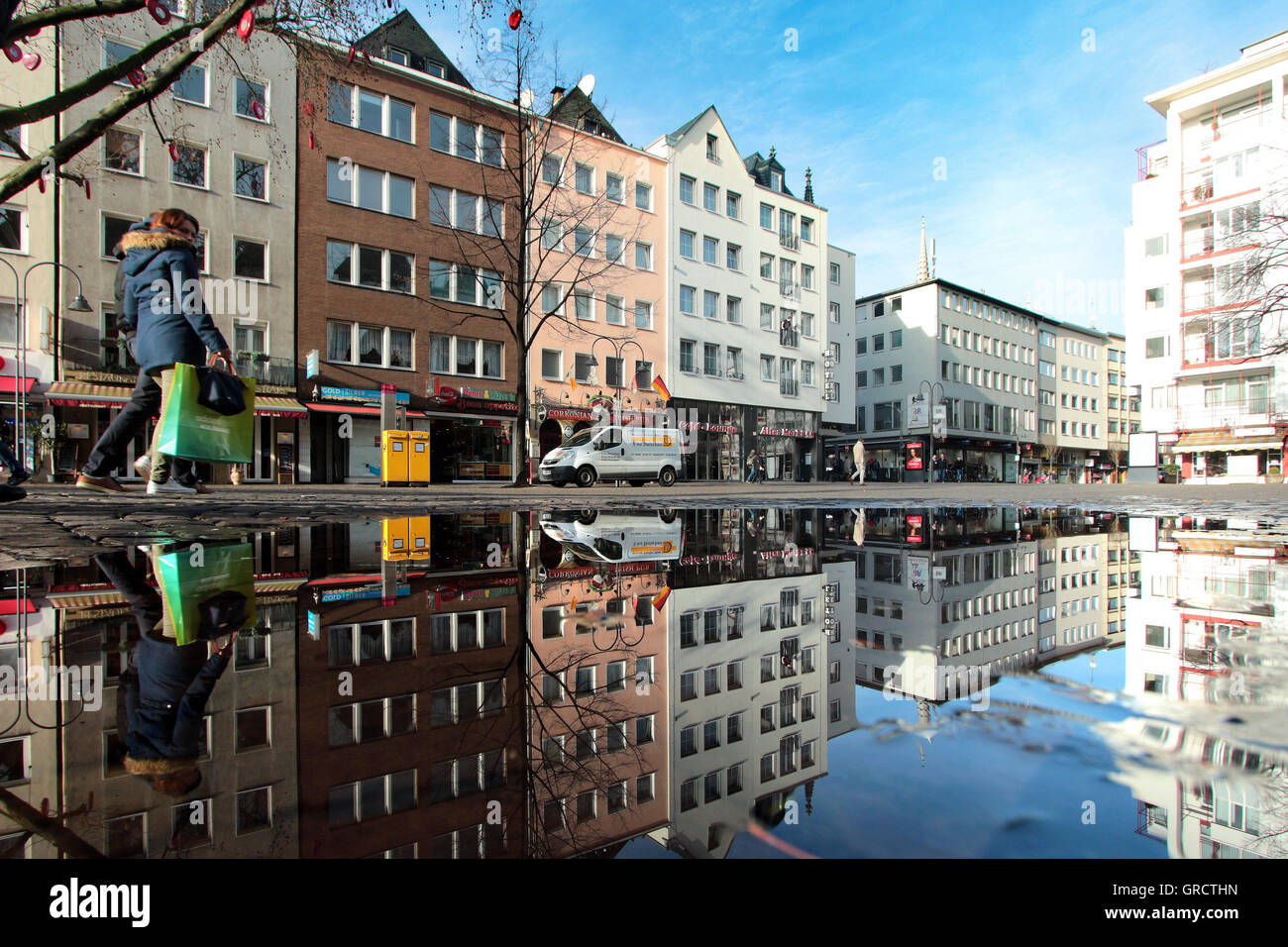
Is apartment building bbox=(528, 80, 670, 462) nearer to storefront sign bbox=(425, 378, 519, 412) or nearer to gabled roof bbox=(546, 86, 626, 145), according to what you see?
gabled roof bbox=(546, 86, 626, 145)

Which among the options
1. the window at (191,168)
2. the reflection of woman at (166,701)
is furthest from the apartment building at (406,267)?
the reflection of woman at (166,701)

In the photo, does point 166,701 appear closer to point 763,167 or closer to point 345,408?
point 345,408

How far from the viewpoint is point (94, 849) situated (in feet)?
2.60

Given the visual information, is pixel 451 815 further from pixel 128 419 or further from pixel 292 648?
pixel 128 419

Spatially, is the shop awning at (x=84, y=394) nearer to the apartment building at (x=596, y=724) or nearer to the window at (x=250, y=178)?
the window at (x=250, y=178)

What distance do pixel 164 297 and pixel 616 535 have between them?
14.0 feet

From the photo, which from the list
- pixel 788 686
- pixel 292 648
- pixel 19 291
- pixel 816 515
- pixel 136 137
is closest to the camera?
pixel 788 686

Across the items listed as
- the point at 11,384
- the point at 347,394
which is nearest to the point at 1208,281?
the point at 347,394

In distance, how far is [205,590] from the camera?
2.50m

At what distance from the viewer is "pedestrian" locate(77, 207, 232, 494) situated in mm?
5695

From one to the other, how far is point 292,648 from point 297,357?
25296mm

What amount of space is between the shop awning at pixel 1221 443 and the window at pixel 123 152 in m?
50.4

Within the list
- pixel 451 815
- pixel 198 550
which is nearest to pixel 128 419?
pixel 198 550

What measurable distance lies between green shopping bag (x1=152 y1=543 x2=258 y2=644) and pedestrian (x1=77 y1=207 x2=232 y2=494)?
2991mm
